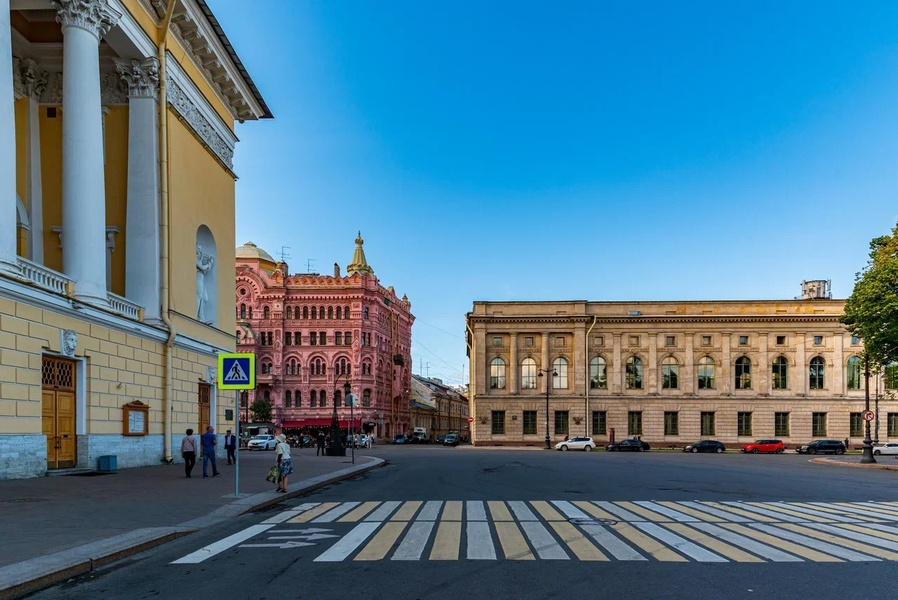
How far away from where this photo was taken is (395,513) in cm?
1323

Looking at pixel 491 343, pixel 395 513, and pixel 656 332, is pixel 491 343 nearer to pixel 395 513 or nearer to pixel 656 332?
pixel 656 332

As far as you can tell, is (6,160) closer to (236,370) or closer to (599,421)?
(236,370)

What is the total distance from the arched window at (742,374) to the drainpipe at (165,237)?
59864mm

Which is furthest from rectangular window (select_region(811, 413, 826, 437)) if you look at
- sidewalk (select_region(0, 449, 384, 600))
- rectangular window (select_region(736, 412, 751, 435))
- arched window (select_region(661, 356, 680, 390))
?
sidewalk (select_region(0, 449, 384, 600))

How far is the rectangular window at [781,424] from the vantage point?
228ft

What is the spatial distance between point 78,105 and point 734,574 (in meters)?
22.1

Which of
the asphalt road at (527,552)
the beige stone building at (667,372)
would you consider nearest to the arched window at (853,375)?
the beige stone building at (667,372)

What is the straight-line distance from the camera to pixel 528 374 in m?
72.0

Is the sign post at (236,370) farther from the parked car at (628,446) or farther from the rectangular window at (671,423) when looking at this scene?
the rectangular window at (671,423)

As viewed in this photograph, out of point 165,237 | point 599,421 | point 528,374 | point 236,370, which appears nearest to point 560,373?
point 528,374

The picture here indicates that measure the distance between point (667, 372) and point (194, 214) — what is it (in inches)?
2154

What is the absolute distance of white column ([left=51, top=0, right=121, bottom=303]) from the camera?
20.8 metres

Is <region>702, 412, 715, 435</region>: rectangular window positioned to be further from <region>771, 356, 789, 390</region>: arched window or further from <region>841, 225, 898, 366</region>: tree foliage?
<region>841, 225, 898, 366</region>: tree foliage

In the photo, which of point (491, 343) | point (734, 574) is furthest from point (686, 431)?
point (734, 574)
